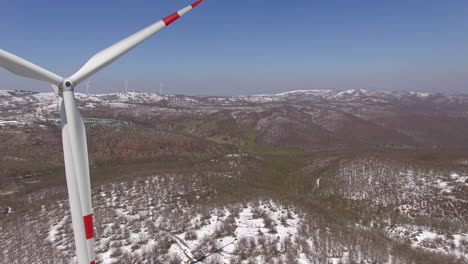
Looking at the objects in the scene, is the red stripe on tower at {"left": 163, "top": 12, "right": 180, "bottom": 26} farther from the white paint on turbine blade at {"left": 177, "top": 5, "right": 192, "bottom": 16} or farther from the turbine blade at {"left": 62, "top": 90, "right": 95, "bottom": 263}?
the turbine blade at {"left": 62, "top": 90, "right": 95, "bottom": 263}

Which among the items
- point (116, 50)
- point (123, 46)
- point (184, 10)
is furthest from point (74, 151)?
point (184, 10)

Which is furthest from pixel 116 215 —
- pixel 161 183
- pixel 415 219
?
pixel 415 219

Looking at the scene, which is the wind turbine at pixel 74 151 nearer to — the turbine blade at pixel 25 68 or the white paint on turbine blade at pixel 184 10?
the turbine blade at pixel 25 68

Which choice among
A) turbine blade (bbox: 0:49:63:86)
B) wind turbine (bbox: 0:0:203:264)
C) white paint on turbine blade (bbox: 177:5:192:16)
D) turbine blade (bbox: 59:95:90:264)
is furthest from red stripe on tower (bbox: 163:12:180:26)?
turbine blade (bbox: 59:95:90:264)

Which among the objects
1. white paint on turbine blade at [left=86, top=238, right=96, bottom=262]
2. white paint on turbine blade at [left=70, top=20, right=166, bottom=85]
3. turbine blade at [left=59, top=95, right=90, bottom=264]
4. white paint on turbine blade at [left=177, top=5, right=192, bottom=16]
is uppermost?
white paint on turbine blade at [left=177, top=5, right=192, bottom=16]

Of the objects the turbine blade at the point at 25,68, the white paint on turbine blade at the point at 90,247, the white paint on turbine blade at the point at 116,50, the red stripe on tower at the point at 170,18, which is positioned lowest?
the white paint on turbine blade at the point at 90,247

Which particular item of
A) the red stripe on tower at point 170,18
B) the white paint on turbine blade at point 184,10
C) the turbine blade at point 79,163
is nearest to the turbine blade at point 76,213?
the turbine blade at point 79,163
